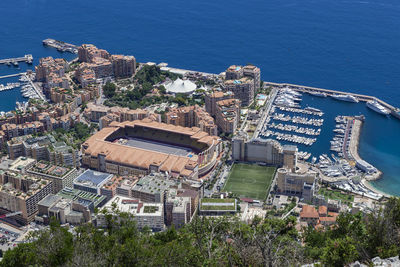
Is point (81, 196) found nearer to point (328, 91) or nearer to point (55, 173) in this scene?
point (55, 173)

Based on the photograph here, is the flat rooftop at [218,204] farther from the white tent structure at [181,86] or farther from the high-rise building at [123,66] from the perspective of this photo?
the high-rise building at [123,66]

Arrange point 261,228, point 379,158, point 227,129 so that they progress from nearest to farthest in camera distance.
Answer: point 261,228, point 379,158, point 227,129

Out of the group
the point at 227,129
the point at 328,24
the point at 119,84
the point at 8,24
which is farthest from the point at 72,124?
the point at 328,24

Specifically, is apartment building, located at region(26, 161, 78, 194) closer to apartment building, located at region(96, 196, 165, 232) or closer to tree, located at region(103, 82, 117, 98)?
apartment building, located at region(96, 196, 165, 232)

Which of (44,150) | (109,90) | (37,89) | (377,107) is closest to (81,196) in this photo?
(44,150)

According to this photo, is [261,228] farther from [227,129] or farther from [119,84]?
[119,84]

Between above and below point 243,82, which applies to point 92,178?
below
